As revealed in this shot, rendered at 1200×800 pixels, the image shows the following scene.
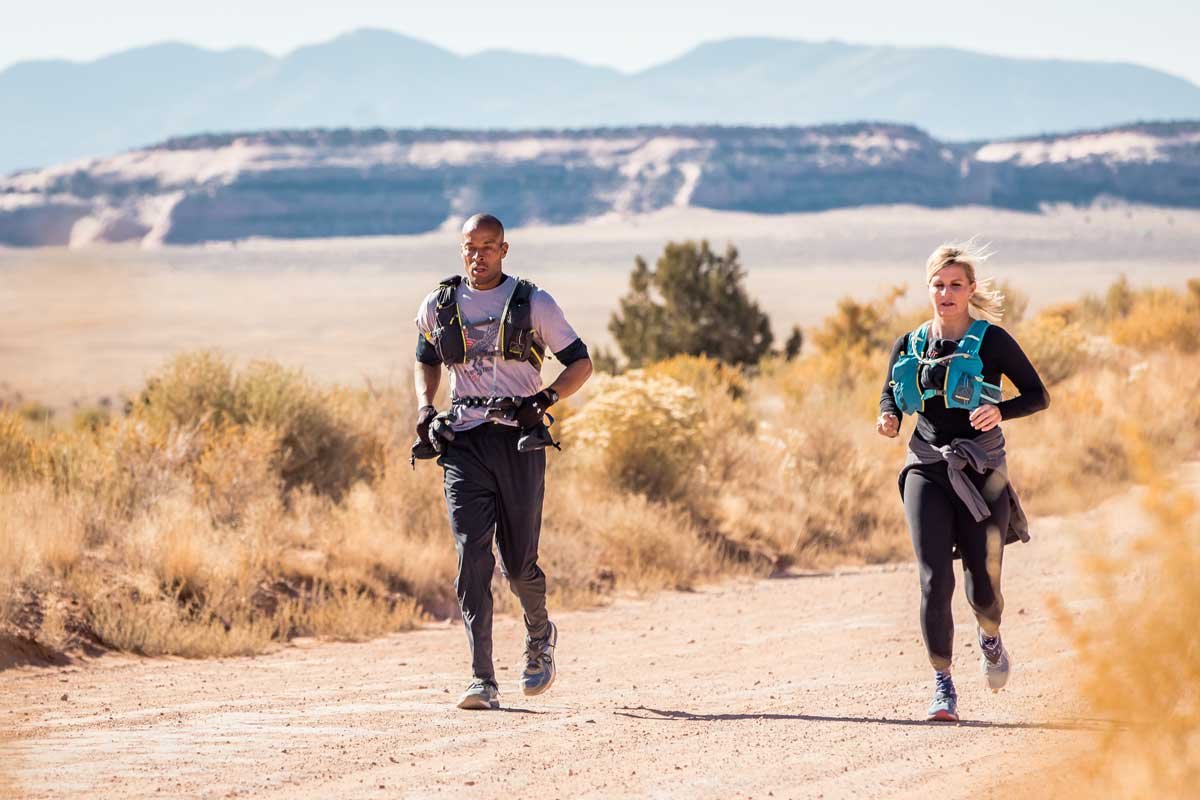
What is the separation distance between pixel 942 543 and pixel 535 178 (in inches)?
5588

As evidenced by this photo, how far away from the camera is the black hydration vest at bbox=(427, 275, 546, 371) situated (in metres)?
6.74

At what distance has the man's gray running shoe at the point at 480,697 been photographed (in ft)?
22.4

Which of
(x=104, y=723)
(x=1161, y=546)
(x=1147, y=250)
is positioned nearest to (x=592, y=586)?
(x=104, y=723)

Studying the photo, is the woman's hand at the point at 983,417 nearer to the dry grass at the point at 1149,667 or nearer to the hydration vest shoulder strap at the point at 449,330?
the dry grass at the point at 1149,667

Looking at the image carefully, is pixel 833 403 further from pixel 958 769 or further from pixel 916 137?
pixel 916 137

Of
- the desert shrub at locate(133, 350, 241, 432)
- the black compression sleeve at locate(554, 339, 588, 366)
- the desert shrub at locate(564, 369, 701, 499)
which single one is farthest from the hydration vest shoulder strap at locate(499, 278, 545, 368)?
the desert shrub at locate(133, 350, 241, 432)

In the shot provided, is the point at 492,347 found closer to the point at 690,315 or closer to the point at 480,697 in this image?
the point at 480,697

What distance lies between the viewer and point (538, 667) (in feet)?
23.4

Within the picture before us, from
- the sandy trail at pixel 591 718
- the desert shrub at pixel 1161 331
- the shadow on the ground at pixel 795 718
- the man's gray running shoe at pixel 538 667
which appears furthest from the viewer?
the desert shrub at pixel 1161 331

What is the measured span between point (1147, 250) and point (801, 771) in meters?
90.9

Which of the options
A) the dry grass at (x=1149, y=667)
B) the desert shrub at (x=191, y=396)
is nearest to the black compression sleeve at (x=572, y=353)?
the dry grass at (x=1149, y=667)

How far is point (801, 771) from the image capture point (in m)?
5.57

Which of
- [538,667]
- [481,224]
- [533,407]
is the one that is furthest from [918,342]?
[538,667]

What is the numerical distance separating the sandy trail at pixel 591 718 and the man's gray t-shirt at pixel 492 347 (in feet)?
4.59
